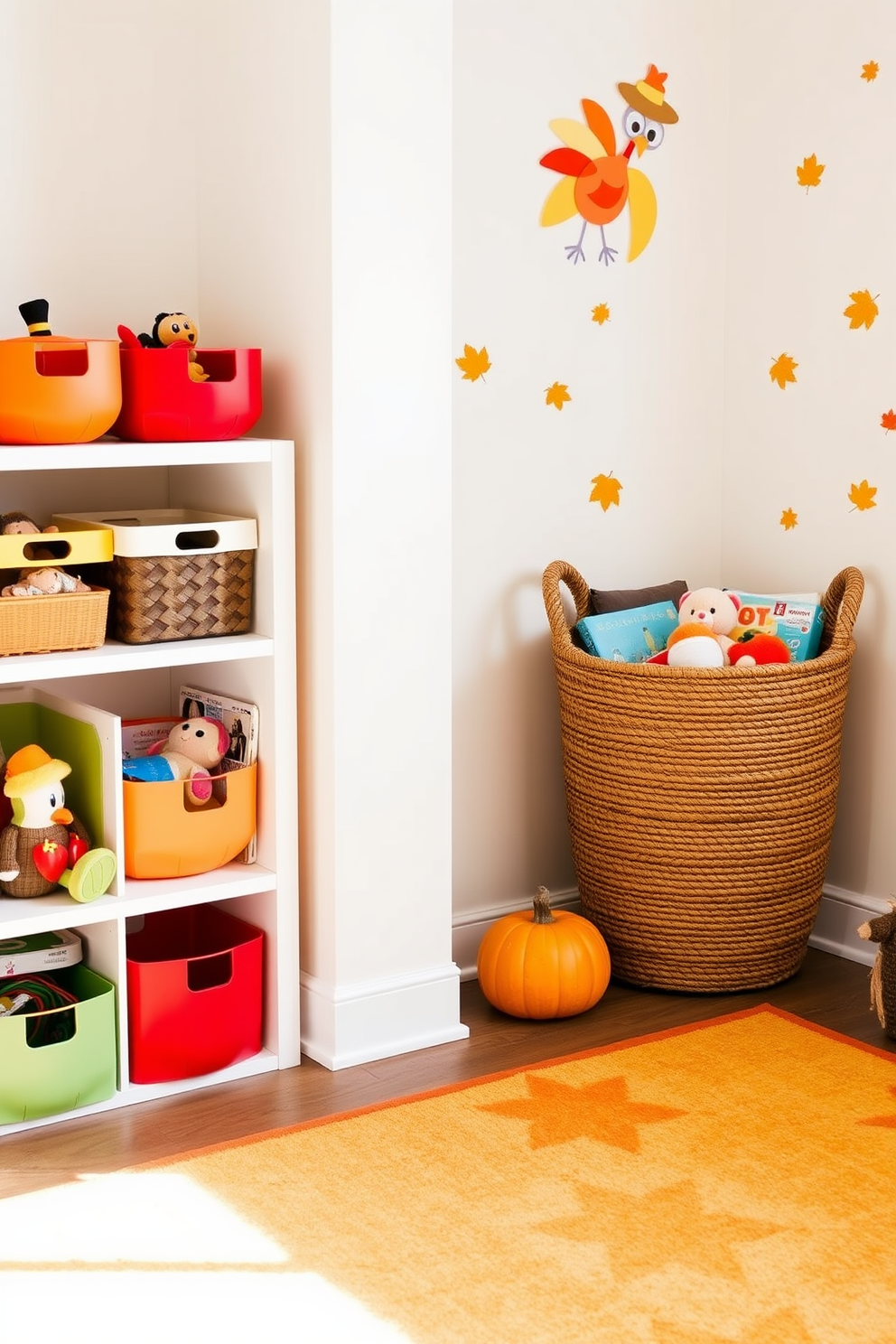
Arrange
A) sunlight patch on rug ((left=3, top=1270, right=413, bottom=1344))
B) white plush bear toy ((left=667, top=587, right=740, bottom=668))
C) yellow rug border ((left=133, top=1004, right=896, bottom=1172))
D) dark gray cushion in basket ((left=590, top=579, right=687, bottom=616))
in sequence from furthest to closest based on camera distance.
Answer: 1. dark gray cushion in basket ((left=590, top=579, right=687, bottom=616))
2. white plush bear toy ((left=667, top=587, right=740, bottom=668))
3. yellow rug border ((left=133, top=1004, right=896, bottom=1172))
4. sunlight patch on rug ((left=3, top=1270, right=413, bottom=1344))

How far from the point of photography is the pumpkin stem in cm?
250

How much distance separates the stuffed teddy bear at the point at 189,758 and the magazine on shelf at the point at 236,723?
14mm

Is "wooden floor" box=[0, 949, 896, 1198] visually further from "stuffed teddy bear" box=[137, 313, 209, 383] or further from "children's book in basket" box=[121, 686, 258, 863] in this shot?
"stuffed teddy bear" box=[137, 313, 209, 383]

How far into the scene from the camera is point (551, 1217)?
187cm

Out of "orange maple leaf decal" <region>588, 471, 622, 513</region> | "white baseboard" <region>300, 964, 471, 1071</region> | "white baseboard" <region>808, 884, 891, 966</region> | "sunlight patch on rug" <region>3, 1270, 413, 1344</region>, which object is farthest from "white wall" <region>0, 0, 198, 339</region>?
"white baseboard" <region>808, 884, 891, 966</region>

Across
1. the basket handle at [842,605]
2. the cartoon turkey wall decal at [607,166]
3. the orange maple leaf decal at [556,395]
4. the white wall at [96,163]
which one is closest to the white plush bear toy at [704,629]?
the basket handle at [842,605]

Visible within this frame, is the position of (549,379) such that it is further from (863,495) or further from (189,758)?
(189,758)

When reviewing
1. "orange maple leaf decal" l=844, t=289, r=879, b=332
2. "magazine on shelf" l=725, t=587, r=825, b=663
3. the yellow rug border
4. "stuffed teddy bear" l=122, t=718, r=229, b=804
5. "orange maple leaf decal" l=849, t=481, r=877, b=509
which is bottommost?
the yellow rug border

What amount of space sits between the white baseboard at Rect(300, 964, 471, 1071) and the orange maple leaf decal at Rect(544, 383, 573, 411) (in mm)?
1037

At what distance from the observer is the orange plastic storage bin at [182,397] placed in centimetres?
219

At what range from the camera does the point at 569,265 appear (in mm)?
2777

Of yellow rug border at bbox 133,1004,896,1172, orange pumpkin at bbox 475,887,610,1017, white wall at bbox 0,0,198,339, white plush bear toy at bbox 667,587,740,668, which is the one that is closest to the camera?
yellow rug border at bbox 133,1004,896,1172

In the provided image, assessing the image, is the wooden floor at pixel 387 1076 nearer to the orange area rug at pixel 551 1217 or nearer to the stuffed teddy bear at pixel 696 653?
the orange area rug at pixel 551 1217

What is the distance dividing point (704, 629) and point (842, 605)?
0.81 feet
